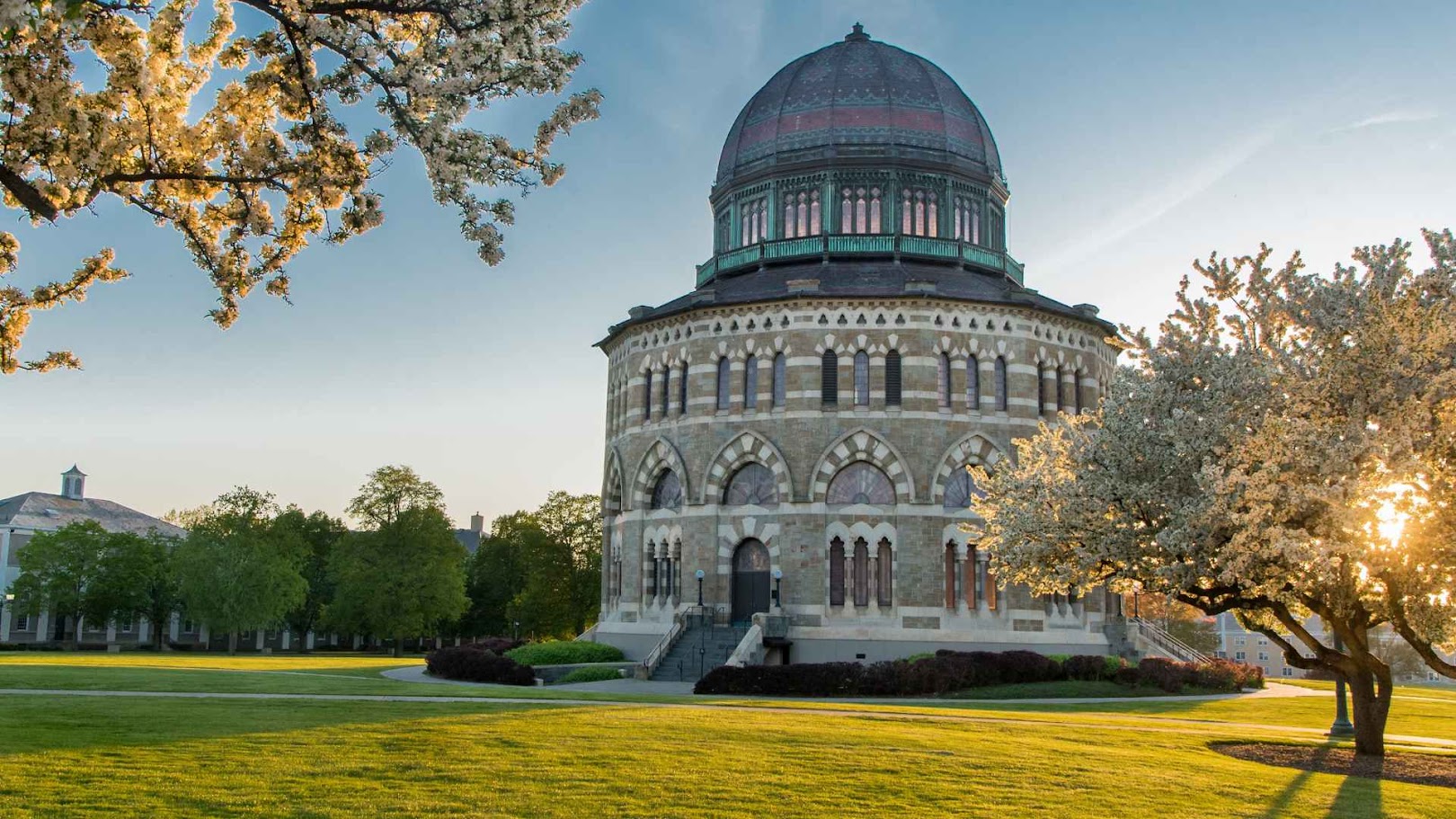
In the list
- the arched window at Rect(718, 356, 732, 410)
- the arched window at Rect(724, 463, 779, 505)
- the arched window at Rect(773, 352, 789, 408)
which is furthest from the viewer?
the arched window at Rect(718, 356, 732, 410)

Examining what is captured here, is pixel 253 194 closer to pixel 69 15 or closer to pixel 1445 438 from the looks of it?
pixel 69 15

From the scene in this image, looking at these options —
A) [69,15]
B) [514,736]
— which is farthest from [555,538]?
[69,15]

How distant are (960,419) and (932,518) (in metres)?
4.26

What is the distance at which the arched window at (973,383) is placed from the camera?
50531 millimetres

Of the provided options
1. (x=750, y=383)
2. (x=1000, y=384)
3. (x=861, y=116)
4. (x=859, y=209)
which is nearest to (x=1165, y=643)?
(x=1000, y=384)

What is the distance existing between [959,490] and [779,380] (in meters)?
8.60

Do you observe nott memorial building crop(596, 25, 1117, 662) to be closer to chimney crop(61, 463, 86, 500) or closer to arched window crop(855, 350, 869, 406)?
arched window crop(855, 350, 869, 406)

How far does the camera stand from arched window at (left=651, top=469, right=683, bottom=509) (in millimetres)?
53406

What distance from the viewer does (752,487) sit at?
51.0m

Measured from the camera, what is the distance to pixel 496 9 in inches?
466

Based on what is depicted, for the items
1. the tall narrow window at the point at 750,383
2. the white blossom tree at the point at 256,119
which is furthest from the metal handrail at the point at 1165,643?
the white blossom tree at the point at 256,119

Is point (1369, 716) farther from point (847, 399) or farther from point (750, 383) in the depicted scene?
point (750, 383)

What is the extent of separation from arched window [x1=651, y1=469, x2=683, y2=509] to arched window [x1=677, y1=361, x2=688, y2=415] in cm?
283

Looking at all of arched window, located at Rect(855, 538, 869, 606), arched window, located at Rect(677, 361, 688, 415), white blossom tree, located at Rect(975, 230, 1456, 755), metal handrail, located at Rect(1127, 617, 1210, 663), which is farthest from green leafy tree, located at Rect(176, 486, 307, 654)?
white blossom tree, located at Rect(975, 230, 1456, 755)
